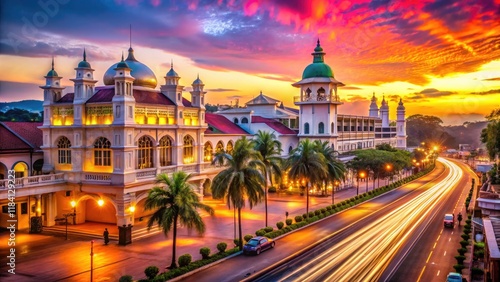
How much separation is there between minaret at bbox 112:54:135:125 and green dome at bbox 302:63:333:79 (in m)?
39.5

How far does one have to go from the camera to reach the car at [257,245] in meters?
30.7

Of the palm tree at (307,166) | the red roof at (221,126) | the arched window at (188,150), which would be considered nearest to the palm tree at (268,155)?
the palm tree at (307,166)

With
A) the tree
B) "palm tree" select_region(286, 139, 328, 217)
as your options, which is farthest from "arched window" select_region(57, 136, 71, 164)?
the tree

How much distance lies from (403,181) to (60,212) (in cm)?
6350

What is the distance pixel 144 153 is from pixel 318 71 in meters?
38.7

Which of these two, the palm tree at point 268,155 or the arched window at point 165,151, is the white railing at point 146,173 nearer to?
the arched window at point 165,151

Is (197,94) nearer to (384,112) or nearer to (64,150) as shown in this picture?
(64,150)

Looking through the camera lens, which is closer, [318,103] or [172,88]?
[172,88]

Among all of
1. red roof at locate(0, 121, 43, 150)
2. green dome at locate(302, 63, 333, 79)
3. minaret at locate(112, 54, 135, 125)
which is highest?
green dome at locate(302, 63, 333, 79)

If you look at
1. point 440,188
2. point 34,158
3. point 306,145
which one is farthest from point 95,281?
point 440,188

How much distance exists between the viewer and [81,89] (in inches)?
1551

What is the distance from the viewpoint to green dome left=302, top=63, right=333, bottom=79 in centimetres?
6972

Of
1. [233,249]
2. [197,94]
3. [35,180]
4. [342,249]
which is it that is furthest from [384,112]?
[35,180]

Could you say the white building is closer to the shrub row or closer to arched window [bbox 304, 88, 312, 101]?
the shrub row
